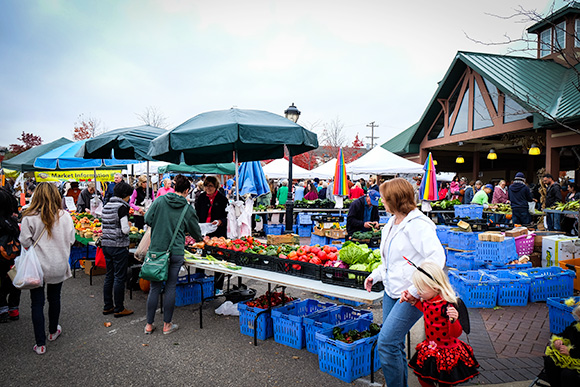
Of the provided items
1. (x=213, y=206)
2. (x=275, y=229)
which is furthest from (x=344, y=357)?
(x=275, y=229)

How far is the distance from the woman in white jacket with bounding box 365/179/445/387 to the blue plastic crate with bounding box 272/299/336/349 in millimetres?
1538

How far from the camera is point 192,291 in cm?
621

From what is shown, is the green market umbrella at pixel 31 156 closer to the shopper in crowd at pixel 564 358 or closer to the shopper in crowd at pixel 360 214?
the shopper in crowd at pixel 360 214

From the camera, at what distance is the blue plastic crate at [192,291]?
6070 mm

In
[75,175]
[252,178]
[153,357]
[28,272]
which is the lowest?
[153,357]

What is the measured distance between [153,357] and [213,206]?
2944 mm

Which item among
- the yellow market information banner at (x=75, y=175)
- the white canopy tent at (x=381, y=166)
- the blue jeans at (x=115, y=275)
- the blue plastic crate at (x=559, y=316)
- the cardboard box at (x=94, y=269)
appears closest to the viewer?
the blue plastic crate at (x=559, y=316)

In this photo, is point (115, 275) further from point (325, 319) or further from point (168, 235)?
point (325, 319)

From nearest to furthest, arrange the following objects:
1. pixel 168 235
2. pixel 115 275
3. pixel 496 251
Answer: pixel 168 235 < pixel 115 275 < pixel 496 251

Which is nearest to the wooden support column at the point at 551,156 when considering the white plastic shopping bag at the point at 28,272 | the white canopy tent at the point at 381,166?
the white canopy tent at the point at 381,166

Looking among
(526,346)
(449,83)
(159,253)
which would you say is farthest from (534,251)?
(449,83)

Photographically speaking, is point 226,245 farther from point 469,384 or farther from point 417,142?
point 417,142

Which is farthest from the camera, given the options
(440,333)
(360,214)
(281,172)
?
(281,172)

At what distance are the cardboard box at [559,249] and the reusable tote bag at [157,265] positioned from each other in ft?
22.3
